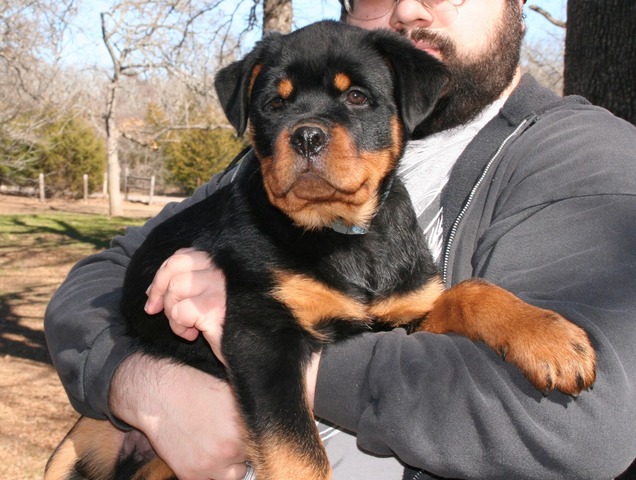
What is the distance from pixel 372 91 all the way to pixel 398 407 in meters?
1.19

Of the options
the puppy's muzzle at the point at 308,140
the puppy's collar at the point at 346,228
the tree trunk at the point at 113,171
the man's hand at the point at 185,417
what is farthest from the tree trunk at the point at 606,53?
the tree trunk at the point at 113,171

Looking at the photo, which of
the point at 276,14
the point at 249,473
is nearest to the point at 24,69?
the point at 276,14

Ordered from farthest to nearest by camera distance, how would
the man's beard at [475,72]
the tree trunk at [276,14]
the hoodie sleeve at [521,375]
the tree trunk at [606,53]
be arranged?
the tree trunk at [276,14], the tree trunk at [606,53], the man's beard at [475,72], the hoodie sleeve at [521,375]

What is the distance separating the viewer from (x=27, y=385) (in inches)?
276

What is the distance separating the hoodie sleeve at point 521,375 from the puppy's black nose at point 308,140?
0.60 metres

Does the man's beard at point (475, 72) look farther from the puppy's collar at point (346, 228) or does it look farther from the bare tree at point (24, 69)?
the bare tree at point (24, 69)

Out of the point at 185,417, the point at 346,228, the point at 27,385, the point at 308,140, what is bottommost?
the point at 27,385

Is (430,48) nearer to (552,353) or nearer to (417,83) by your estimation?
(417,83)

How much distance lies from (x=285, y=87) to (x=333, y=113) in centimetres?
25

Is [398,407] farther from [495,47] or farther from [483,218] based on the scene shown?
[495,47]

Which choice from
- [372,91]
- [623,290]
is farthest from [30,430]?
[623,290]

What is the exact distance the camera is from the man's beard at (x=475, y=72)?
8.95 feet

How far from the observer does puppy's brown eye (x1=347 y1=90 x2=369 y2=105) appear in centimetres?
243

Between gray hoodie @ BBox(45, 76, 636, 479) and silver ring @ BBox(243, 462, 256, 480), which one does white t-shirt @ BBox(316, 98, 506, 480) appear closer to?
gray hoodie @ BBox(45, 76, 636, 479)
